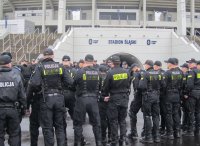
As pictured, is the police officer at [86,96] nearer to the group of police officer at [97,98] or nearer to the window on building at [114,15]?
the group of police officer at [97,98]

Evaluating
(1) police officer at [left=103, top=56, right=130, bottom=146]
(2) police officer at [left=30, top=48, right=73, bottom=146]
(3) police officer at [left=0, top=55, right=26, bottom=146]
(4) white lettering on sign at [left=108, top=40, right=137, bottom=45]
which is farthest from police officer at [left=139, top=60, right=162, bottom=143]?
(4) white lettering on sign at [left=108, top=40, right=137, bottom=45]

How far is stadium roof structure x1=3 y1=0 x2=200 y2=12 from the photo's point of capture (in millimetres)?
45969

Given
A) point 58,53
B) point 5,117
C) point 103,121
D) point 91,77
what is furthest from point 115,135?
point 58,53

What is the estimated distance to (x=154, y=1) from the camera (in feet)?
153

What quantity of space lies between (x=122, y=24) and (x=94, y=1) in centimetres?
480

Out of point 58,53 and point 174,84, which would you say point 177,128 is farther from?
point 58,53

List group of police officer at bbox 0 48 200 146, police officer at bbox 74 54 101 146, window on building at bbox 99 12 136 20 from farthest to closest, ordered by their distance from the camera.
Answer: window on building at bbox 99 12 136 20
police officer at bbox 74 54 101 146
group of police officer at bbox 0 48 200 146

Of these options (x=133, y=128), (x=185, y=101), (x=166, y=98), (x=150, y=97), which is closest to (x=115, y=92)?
(x=150, y=97)

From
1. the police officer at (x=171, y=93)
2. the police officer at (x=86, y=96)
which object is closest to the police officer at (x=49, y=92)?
the police officer at (x=86, y=96)

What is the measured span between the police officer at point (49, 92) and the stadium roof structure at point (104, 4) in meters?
39.1

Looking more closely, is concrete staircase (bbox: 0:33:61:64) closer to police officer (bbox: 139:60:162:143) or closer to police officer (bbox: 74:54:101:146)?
police officer (bbox: 139:60:162:143)

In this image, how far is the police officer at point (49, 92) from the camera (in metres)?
7.18

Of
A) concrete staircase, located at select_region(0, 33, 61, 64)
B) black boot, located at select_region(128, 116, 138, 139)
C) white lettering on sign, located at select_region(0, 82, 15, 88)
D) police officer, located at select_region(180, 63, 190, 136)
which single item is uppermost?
concrete staircase, located at select_region(0, 33, 61, 64)

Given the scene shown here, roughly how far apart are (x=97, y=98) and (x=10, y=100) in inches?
88.7
